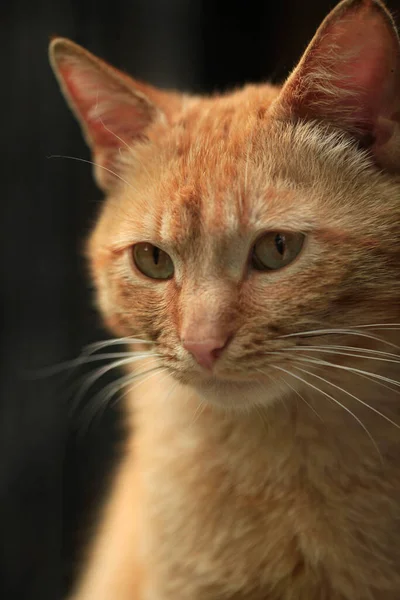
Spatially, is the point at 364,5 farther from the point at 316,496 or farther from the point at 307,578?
the point at 307,578

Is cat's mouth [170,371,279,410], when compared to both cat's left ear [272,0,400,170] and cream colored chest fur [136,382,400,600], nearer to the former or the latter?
cream colored chest fur [136,382,400,600]

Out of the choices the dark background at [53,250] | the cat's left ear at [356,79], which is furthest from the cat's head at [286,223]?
the dark background at [53,250]

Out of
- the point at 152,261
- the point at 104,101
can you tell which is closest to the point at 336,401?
the point at 152,261

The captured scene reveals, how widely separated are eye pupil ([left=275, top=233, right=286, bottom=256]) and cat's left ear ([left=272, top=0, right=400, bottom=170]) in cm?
19

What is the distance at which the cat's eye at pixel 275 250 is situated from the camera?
106cm

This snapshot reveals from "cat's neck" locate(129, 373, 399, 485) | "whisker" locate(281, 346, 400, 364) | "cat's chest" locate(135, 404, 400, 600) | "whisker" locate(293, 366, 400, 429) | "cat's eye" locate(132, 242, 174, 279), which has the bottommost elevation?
"cat's chest" locate(135, 404, 400, 600)

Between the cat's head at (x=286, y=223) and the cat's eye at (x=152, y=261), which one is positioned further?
the cat's eye at (x=152, y=261)

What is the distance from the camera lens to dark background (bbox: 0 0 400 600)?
1.67 m

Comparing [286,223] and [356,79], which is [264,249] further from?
[356,79]

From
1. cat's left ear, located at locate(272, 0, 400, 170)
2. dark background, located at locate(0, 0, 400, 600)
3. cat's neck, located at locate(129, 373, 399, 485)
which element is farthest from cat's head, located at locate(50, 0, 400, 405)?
dark background, located at locate(0, 0, 400, 600)

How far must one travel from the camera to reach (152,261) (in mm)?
1242

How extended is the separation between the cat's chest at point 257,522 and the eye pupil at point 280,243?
328 mm

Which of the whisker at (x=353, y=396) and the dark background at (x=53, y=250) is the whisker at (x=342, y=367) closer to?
the whisker at (x=353, y=396)


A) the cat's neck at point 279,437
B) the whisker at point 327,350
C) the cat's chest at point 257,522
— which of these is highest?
the whisker at point 327,350
